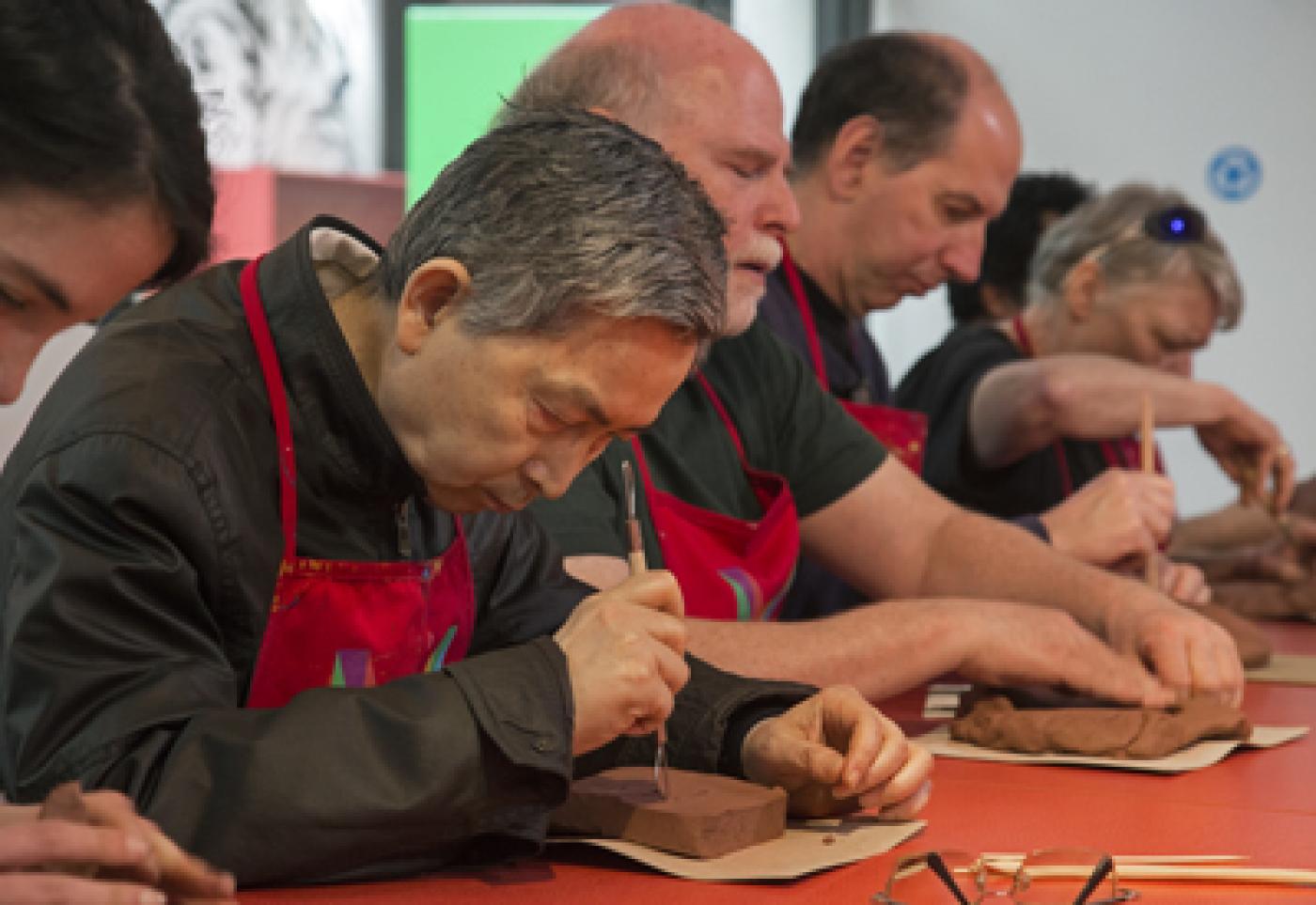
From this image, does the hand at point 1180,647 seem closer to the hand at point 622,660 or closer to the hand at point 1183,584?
the hand at point 1183,584

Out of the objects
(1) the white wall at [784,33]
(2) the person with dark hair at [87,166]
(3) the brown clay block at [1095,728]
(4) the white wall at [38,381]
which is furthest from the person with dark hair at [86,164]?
(1) the white wall at [784,33]

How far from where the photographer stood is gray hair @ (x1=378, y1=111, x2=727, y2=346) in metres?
1.49

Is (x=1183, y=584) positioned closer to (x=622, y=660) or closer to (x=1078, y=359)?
(x=1078, y=359)

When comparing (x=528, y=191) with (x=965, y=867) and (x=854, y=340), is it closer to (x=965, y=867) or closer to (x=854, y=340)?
(x=965, y=867)

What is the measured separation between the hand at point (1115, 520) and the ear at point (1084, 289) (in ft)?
3.69

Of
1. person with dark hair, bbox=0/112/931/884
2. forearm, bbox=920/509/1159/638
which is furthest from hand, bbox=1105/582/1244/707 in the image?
person with dark hair, bbox=0/112/931/884

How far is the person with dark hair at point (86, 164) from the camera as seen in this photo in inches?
64.4

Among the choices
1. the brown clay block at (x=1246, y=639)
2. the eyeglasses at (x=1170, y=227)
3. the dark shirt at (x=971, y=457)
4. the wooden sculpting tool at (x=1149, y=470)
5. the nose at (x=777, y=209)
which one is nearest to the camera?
the nose at (x=777, y=209)

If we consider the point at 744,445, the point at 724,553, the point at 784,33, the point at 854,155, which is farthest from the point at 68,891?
the point at 784,33

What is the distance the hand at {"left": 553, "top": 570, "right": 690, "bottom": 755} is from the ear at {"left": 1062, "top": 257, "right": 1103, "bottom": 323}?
2.93 m

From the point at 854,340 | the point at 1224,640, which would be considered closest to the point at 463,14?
the point at 854,340

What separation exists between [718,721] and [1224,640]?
0.99 m

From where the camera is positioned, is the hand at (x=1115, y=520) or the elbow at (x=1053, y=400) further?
the elbow at (x=1053, y=400)

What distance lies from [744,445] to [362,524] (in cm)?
114
